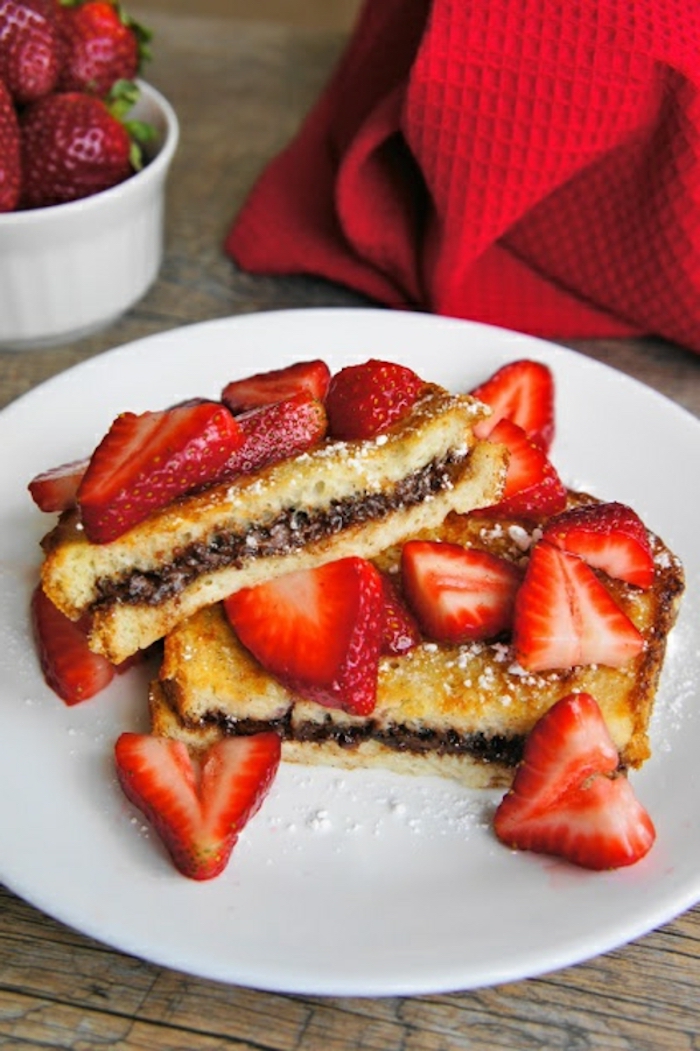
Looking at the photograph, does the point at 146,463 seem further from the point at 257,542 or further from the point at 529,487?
the point at 529,487

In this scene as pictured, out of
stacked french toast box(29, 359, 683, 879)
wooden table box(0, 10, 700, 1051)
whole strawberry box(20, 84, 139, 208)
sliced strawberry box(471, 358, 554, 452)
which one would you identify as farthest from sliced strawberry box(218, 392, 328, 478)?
whole strawberry box(20, 84, 139, 208)

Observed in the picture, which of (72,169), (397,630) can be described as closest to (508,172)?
(72,169)

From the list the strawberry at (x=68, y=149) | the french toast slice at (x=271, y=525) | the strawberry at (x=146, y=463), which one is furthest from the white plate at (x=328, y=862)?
the strawberry at (x=68, y=149)

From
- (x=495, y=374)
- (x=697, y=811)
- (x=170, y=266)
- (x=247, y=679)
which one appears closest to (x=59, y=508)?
(x=247, y=679)

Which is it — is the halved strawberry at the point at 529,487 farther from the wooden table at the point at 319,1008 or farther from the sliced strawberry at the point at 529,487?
the wooden table at the point at 319,1008

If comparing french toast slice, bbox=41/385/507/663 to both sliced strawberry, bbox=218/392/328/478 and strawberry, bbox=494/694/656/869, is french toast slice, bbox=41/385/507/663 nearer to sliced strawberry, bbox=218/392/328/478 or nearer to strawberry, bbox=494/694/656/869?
sliced strawberry, bbox=218/392/328/478
